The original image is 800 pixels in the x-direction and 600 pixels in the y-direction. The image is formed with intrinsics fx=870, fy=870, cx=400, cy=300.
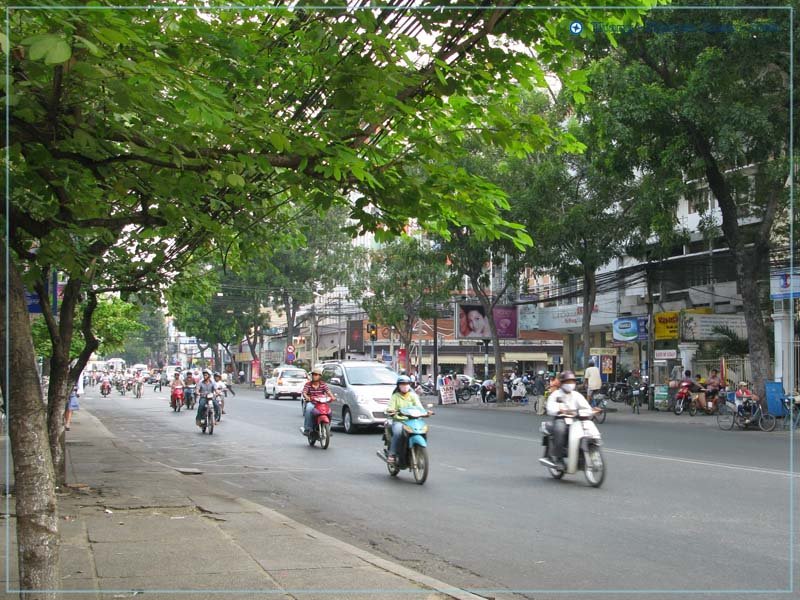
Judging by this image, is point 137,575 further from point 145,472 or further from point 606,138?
point 606,138

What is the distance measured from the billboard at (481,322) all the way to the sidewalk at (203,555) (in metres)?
34.9

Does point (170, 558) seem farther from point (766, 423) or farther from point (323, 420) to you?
point (766, 423)

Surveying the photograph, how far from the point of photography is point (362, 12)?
562cm

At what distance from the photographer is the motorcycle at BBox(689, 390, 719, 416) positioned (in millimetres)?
29408

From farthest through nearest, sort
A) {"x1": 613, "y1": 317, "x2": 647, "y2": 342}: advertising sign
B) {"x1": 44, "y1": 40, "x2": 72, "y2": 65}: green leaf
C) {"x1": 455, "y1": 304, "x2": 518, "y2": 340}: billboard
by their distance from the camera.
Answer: {"x1": 455, "y1": 304, "x2": 518, "y2": 340}: billboard, {"x1": 613, "y1": 317, "x2": 647, "y2": 342}: advertising sign, {"x1": 44, "y1": 40, "x2": 72, "y2": 65}: green leaf

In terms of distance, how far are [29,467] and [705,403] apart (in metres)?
27.8

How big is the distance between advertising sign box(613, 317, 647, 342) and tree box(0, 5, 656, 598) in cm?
3155

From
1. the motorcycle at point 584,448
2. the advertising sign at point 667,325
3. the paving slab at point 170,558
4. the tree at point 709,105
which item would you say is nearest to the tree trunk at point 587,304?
the advertising sign at point 667,325

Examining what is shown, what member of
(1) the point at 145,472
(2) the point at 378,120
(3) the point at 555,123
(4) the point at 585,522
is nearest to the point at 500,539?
(4) the point at 585,522

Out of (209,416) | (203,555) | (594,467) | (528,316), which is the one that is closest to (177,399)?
(209,416)

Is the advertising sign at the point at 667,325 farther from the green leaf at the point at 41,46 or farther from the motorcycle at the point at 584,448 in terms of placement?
the green leaf at the point at 41,46

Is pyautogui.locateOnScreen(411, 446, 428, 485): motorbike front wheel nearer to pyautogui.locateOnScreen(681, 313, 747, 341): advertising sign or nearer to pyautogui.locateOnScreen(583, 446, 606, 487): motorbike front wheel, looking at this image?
pyautogui.locateOnScreen(583, 446, 606, 487): motorbike front wheel

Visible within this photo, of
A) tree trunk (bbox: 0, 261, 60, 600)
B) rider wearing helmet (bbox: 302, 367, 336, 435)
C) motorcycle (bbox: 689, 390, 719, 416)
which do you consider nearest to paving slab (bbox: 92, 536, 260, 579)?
tree trunk (bbox: 0, 261, 60, 600)

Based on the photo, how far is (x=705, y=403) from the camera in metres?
29.4
